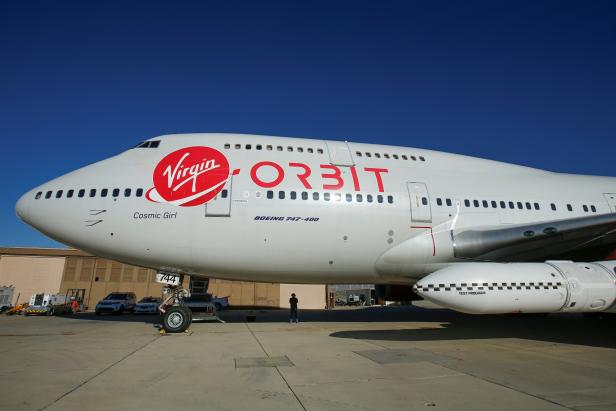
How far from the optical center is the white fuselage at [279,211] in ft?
32.0

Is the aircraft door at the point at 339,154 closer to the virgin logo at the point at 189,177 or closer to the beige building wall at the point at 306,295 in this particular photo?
the virgin logo at the point at 189,177

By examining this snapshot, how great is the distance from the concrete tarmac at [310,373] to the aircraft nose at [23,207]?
3.41m

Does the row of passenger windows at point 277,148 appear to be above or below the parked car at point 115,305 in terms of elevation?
above

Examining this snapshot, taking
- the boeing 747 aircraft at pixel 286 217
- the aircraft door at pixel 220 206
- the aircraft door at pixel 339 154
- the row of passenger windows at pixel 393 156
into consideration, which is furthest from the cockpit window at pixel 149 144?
the row of passenger windows at pixel 393 156

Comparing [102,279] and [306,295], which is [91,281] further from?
[306,295]

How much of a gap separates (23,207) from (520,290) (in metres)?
12.7

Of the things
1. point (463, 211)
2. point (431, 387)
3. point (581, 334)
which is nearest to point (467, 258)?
point (463, 211)

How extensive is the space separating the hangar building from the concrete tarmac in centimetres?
2627

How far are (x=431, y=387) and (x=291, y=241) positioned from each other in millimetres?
5989

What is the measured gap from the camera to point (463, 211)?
11109 millimetres

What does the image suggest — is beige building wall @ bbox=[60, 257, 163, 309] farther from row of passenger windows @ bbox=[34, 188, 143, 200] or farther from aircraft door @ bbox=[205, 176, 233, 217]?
aircraft door @ bbox=[205, 176, 233, 217]

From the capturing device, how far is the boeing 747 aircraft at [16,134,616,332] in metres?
9.74

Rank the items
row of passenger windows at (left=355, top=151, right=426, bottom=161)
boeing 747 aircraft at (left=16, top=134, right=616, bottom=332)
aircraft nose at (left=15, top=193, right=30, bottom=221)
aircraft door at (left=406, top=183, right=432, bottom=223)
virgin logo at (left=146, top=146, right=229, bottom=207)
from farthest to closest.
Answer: row of passenger windows at (left=355, top=151, right=426, bottom=161)
aircraft door at (left=406, top=183, right=432, bottom=223)
aircraft nose at (left=15, top=193, right=30, bottom=221)
virgin logo at (left=146, top=146, right=229, bottom=207)
boeing 747 aircraft at (left=16, top=134, right=616, bottom=332)

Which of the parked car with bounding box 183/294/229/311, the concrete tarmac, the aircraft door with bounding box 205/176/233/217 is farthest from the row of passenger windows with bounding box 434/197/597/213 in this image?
the parked car with bounding box 183/294/229/311
